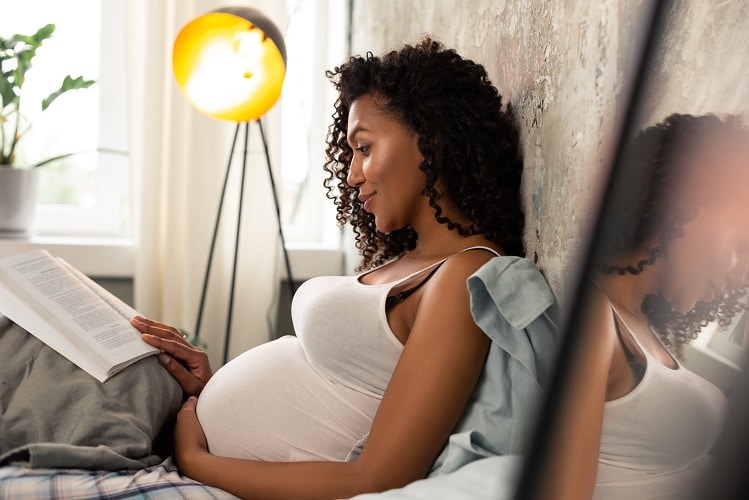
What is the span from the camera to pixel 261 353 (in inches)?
46.6

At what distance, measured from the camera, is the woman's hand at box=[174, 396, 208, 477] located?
1068 millimetres

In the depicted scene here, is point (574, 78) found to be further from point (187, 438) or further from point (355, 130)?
point (187, 438)

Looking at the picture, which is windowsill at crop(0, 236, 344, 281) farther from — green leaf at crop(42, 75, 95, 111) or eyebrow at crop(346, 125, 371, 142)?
eyebrow at crop(346, 125, 371, 142)

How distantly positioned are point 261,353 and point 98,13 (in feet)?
5.60

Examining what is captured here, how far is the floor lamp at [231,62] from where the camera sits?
72.1 inches

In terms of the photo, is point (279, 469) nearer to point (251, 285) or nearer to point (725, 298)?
point (725, 298)

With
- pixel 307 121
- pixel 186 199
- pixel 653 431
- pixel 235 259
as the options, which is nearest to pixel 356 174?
pixel 653 431

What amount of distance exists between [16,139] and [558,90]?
5.58 ft

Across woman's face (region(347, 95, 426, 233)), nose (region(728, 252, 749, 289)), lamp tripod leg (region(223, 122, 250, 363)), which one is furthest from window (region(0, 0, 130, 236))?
nose (region(728, 252, 749, 289))

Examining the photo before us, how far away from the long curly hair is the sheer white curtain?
180 centimetres

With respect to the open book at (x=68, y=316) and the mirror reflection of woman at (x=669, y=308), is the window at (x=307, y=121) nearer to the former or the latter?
the open book at (x=68, y=316)

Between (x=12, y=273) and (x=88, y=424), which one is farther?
(x=12, y=273)

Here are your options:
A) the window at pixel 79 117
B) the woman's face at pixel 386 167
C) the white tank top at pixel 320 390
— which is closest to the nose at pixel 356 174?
the woman's face at pixel 386 167

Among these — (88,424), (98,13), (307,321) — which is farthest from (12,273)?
(98,13)
